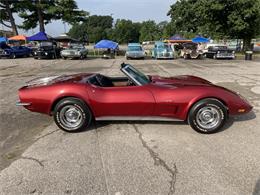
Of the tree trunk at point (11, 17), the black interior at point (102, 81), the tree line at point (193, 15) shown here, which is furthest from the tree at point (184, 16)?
the black interior at point (102, 81)

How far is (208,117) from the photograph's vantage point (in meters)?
4.36

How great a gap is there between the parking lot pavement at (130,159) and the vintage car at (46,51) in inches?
863

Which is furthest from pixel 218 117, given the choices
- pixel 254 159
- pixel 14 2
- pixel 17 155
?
pixel 14 2

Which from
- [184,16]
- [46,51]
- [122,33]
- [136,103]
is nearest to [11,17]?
[46,51]

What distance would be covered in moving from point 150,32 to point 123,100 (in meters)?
92.5

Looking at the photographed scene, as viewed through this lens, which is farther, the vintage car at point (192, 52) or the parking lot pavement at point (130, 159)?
the vintage car at point (192, 52)

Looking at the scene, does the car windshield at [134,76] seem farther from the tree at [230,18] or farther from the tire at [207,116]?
the tree at [230,18]

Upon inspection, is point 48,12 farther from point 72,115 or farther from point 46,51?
point 72,115

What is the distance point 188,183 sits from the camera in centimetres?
298

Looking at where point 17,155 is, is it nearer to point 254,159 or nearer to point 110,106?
point 110,106

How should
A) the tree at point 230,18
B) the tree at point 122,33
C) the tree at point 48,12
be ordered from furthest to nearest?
the tree at point 122,33, the tree at point 48,12, the tree at point 230,18

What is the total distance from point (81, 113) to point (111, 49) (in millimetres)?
27204

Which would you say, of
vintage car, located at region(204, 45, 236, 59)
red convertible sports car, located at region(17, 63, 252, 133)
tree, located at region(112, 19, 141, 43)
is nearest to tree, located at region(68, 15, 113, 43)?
tree, located at region(112, 19, 141, 43)

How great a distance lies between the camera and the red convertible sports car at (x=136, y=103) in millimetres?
4297
